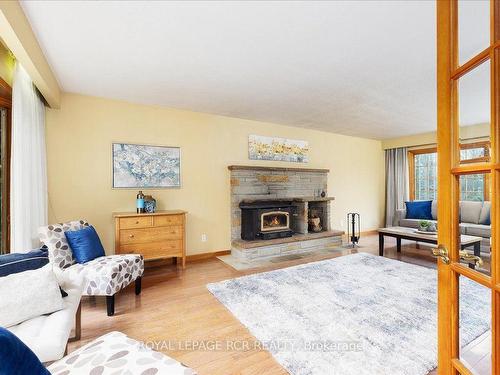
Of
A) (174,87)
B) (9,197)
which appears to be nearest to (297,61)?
(174,87)

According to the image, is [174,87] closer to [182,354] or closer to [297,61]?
[297,61]

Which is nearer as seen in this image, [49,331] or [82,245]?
[49,331]

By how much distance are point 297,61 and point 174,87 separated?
1.53 metres

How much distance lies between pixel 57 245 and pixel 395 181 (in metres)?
6.72

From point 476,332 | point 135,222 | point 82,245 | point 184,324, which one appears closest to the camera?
point 476,332

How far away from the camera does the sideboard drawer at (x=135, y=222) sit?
9.82 ft

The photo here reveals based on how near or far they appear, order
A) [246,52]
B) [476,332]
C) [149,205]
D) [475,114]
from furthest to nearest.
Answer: [149,205]
[246,52]
[475,114]
[476,332]

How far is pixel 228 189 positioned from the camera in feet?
14.0

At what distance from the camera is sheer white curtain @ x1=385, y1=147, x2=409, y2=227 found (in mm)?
5988

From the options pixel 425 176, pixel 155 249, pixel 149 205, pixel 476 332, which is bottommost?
pixel 155 249

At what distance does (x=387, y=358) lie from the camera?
162cm

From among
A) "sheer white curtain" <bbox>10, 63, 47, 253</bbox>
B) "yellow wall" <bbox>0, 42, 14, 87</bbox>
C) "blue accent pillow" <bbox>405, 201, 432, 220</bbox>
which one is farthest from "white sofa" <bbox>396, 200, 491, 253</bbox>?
"blue accent pillow" <bbox>405, 201, 432, 220</bbox>

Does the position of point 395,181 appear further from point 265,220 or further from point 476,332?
point 476,332

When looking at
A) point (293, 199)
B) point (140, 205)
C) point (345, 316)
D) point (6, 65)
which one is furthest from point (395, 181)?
point (6, 65)
